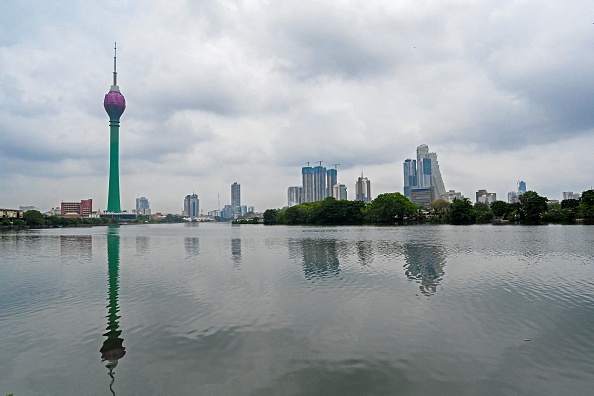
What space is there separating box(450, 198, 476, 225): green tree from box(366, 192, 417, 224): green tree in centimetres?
1222

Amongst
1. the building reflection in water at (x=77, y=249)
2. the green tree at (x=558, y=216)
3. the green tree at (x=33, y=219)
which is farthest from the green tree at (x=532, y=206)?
the green tree at (x=33, y=219)

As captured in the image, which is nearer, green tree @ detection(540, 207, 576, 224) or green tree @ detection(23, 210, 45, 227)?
green tree @ detection(540, 207, 576, 224)

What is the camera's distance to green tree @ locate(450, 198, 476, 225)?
95562 mm

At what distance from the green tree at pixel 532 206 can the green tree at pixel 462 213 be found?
37.3 feet

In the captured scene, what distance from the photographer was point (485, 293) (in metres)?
16.4

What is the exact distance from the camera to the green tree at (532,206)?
86.9m

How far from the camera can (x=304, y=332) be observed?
1174 cm

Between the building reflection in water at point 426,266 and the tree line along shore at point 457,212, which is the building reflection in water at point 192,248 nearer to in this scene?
the building reflection in water at point 426,266

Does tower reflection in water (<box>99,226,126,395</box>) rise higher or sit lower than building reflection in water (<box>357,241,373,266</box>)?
lower

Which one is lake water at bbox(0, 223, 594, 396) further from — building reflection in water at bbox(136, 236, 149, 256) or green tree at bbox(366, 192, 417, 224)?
Answer: green tree at bbox(366, 192, 417, 224)

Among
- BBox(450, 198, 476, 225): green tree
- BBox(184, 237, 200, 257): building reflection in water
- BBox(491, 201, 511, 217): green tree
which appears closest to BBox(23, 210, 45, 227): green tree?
BBox(184, 237, 200, 257): building reflection in water

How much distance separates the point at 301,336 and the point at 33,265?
81.7ft

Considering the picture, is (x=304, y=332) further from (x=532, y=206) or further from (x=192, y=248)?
(x=532, y=206)

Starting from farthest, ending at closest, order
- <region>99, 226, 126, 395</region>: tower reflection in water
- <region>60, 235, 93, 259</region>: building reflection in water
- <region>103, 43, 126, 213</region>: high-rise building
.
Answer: <region>103, 43, 126, 213</region>: high-rise building, <region>60, 235, 93, 259</region>: building reflection in water, <region>99, 226, 126, 395</region>: tower reflection in water
